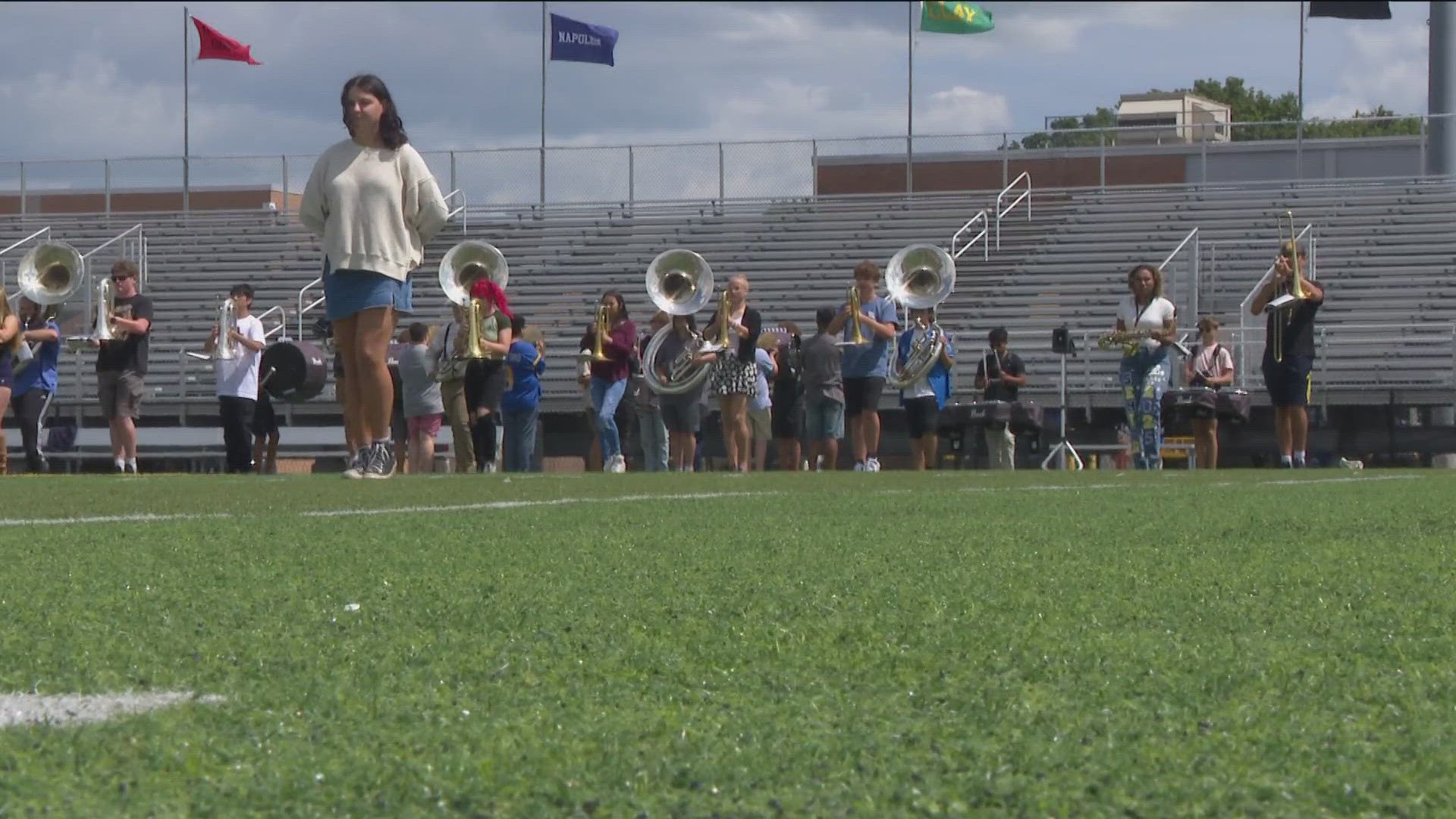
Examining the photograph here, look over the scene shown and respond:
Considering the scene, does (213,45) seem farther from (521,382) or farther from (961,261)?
(521,382)

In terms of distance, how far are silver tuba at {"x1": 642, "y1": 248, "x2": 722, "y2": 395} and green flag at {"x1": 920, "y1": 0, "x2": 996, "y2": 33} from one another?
2224 cm

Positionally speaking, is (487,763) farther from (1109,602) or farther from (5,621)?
(1109,602)

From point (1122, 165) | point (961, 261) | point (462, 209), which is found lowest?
point (961, 261)

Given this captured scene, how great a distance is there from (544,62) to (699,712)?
36437mm

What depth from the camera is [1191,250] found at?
25266 millimetres

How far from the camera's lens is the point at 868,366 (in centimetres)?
1406

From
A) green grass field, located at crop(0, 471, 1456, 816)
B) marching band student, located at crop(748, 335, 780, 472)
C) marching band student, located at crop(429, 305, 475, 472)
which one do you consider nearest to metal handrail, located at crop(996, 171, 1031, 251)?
marching band student, located at crop(748, 335, 780, 472)

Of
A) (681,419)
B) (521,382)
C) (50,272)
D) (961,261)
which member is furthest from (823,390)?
(961,261)

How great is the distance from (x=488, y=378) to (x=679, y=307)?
10.2 ft

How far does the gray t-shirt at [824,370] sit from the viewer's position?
48.2 ft

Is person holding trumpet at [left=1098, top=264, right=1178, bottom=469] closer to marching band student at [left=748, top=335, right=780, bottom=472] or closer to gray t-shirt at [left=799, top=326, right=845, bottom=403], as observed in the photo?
gray t-shirt at [left=799, top=326, right=845, bottom=403]

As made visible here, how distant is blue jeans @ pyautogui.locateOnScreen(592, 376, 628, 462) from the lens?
14953 millimetres

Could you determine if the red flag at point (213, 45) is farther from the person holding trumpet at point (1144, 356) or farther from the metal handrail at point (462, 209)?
the person holding trumpet at point (1144, 356)

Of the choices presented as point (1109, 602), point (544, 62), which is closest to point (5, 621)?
point (1109, 602)
